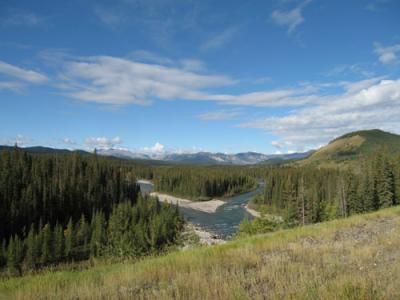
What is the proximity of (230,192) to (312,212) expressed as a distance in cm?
8984

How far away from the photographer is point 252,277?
6793 mm

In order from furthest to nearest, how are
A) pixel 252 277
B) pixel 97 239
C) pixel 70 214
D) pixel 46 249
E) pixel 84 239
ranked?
pixel 70 214 → pixel 84 239 → pixel 97 239 → pixel 46 249 → pixel 252 277

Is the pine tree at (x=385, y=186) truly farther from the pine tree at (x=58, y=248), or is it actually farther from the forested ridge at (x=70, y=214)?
the pine tree at (x=58, y=248)

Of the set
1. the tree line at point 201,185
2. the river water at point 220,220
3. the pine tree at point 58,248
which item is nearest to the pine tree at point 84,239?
the pine tree at point 58,248

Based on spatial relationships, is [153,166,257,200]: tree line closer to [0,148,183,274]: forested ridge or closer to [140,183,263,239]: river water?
[140,183,263,239]: river water

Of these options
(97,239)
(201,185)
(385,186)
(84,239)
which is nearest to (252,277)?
(97,239)

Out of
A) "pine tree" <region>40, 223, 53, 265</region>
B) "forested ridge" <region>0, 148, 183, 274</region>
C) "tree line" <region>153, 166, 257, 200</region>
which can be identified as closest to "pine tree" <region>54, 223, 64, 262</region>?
"forested ridge" <region>0, 148, 183, 274</region>

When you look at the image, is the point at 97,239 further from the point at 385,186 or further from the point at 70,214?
the point at 385,186

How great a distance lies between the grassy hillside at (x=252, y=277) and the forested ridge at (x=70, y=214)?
106 feet

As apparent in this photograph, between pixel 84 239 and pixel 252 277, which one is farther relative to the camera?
pixel 84 239

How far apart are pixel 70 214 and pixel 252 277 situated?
9553 cm

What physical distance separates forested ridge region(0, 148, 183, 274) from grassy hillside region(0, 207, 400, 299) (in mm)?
32451

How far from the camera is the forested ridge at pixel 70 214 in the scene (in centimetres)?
5674

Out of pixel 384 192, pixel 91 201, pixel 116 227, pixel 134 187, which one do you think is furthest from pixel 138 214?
pixel 384 192
